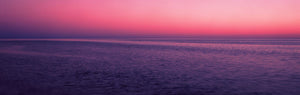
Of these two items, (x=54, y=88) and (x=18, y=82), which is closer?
(x=54, y=88)

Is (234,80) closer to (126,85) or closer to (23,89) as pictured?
(126,85)

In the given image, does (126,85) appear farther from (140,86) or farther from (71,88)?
(71,88)

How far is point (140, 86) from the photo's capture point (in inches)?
379

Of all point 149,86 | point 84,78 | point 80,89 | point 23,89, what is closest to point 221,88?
point 149,86

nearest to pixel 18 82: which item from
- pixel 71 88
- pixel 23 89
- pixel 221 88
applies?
pixel 23 89

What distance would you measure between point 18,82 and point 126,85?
505 centimetres

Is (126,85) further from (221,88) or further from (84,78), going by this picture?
(221,88)

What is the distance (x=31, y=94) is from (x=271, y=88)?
376 inches

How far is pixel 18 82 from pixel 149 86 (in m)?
6.08

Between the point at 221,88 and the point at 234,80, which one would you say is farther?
the point at 234,80

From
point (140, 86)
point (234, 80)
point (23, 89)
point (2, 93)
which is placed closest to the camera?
point (2, 93)

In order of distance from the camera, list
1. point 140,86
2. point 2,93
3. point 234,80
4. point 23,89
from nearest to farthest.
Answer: point 2,93 < point 23,89 < point 140,86 < point 234,80

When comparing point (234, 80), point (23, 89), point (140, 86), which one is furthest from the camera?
point (234, 80)

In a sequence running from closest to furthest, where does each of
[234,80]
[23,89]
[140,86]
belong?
[23,89], [140,86], [234,80]
